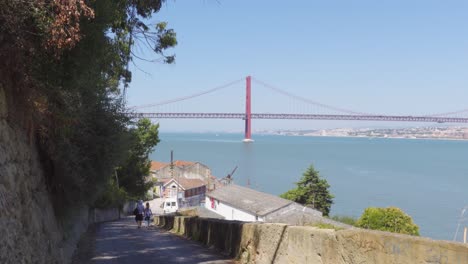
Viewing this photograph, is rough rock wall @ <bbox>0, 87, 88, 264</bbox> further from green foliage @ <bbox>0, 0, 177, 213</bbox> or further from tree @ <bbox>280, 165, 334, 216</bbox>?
tree @ <bbox>280, 165, 334, 216</bbox>

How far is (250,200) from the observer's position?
162 ft

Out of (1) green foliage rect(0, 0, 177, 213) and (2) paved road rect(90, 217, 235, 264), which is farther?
(2) paved road rect(90, 217, 235, 264)

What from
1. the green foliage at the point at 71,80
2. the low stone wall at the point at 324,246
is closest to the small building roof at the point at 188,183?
the green foliage at the point at 71,80

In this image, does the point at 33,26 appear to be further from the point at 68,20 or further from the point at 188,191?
the point at 188,191

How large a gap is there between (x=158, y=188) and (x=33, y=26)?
86943 mm

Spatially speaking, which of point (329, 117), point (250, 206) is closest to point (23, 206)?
point (250, 206)

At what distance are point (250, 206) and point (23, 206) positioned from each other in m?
41.4

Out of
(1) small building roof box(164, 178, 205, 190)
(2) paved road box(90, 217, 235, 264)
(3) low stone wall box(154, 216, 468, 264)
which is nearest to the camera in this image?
(3) low stone wall box(154, 216, 468, 264)

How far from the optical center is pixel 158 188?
91750 mm

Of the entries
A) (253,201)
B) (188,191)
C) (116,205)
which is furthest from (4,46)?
(188,191)

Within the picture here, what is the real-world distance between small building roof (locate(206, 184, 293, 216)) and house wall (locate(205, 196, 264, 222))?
1.26ft

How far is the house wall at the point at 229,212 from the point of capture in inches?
1840

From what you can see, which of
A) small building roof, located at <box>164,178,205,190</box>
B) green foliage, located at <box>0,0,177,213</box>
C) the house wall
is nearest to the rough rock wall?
green foliage, located at <box>0,0,177,213</box>

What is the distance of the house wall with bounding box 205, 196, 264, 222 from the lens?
46.7 metres
